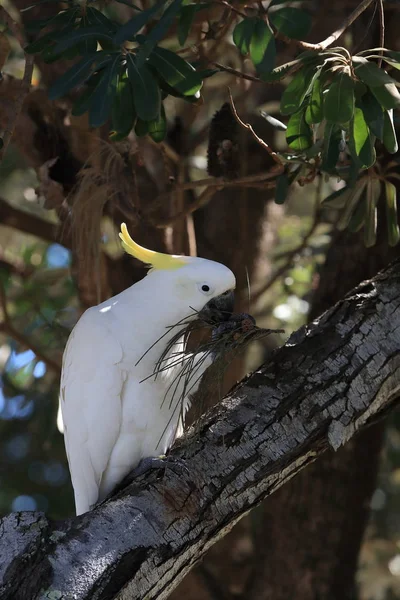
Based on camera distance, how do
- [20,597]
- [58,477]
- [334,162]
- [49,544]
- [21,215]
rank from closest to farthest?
1. [20,597]
2. [49,544]
3. [334,162]
4. [21,215]
5. [58,477]

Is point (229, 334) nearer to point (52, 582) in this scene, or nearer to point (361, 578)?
point (52, 582)

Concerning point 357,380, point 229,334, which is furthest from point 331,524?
point 229,334

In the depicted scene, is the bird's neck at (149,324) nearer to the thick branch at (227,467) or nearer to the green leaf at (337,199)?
the thick branch at (227,467)

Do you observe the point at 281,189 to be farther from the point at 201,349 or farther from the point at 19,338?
the point at 19,338

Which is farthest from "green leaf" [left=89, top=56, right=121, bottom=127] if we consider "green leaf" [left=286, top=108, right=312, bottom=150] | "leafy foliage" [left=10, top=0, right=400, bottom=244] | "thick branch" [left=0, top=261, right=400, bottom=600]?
"thick branch" [left=0, top=261, right=400, bottom=600]

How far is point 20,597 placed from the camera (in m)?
1.49

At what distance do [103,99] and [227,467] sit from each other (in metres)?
0.87

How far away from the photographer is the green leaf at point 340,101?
1.58m

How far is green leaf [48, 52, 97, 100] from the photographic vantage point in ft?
5.41

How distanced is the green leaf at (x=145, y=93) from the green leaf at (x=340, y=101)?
35 centimetres

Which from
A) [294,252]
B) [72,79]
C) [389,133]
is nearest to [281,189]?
[389,133]

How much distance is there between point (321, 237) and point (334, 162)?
1804 mm

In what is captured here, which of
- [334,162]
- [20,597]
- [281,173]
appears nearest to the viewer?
[20,597]

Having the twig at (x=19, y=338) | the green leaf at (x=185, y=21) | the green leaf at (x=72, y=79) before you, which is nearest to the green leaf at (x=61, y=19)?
the green leaf at (x=72, y=79)
